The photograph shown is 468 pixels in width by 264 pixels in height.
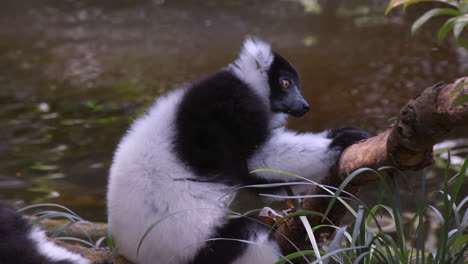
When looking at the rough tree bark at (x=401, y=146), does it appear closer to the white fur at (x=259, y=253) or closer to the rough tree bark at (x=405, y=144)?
the rough tree bark at (x=405, y=144)

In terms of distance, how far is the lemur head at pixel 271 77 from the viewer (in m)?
2.91

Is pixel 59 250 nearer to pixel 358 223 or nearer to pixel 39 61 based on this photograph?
pixel 358 223

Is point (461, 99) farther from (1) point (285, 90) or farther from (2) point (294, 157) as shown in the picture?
(1) point (285, 90)

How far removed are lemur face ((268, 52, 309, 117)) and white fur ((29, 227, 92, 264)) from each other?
126 cm

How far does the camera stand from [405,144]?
2.02m

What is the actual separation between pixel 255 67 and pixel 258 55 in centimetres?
8

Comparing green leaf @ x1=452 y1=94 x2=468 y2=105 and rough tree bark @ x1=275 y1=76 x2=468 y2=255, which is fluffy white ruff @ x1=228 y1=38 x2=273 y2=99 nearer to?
rough tree bark @ x1=275 y1=76 x2=468 y2=255

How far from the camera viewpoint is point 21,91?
905cm

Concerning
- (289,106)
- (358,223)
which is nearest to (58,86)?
(289,106)

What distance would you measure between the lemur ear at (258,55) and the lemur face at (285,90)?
33 mm

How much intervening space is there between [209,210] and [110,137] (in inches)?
192

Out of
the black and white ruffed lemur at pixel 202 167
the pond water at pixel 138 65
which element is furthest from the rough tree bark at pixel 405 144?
the pond water at pixel 138 65

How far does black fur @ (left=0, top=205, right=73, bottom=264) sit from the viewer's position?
81.9 inches

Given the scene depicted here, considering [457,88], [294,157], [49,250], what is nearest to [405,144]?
[457,88]
